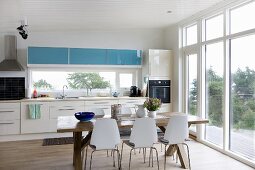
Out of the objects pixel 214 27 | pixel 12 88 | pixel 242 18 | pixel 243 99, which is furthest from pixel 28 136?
pixel 242 18

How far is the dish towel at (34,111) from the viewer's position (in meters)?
5.11

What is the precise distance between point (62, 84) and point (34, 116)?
1.25m

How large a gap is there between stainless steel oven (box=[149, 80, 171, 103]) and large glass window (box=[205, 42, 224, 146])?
48.2 inches

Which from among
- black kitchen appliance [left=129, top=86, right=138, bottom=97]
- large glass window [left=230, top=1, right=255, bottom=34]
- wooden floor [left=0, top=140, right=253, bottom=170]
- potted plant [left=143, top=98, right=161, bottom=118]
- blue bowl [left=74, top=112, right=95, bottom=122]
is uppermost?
large glass window [left=230, top=1, right=255, bottom=34]

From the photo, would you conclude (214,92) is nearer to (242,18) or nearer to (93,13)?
(242,18)

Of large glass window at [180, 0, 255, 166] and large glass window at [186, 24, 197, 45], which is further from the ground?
large glass window at [186, 24, 197, 45]

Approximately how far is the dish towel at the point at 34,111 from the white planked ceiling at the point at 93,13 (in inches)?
71.4

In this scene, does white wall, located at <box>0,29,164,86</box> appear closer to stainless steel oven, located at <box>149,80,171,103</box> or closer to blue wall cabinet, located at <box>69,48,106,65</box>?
blue wall cabinet, located at <box>69,48,106,65</box>

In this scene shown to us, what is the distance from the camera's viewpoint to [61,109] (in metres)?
5.35

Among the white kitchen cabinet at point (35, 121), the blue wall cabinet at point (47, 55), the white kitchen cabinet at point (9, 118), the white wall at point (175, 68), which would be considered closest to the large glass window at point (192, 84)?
the white wall at point (175, 68)

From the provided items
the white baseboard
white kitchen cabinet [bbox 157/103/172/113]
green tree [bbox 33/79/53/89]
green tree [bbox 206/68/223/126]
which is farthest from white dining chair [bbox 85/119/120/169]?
green tree [bbox 33/79/53/89]

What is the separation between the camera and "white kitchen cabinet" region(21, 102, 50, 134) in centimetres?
513

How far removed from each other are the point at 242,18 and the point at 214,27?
767mm

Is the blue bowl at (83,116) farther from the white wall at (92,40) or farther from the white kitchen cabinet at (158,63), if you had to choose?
the white wall at (92,40)
